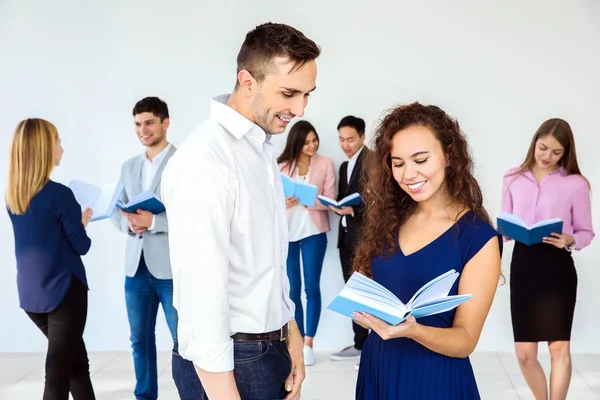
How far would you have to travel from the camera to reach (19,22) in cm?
568

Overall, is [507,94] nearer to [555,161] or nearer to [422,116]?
[555,161]

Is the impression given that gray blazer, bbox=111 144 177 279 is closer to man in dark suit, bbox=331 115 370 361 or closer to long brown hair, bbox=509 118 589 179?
man in dark suit, bbox=331 115 370 361

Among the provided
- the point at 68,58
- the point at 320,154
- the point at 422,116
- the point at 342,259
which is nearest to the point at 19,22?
the point at 68,58

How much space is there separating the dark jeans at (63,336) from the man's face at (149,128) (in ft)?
3.06

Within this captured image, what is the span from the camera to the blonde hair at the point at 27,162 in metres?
3.24

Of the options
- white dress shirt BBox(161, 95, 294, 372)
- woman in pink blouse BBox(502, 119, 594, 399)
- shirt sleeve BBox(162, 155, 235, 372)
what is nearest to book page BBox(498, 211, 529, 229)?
woman in pink blouse BBox(502, 119, 594, 399)

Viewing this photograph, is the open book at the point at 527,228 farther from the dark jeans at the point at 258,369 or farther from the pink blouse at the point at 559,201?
the dark jeans at the point at 258,369

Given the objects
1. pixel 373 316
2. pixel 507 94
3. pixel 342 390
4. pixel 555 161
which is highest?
pixel 507 94

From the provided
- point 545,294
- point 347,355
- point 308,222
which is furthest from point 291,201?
point 545,294

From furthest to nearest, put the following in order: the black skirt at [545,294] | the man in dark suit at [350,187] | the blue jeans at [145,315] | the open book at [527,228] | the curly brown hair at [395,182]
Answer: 1. the man in dark suit at [350,187]
2. the blue jeans at [145,315]
3. the black skirt at [545,294]
4. the open book at [527,228]
5. the curly brown hair at [395,182]

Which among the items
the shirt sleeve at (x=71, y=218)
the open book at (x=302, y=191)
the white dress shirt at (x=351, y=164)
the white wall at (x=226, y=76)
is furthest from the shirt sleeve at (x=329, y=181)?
the shirt sleeve at (x=71, y=218)

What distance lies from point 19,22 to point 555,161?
4.18 meters

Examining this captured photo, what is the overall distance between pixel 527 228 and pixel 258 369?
2.23 metres

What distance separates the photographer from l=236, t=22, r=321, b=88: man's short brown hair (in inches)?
67.5
